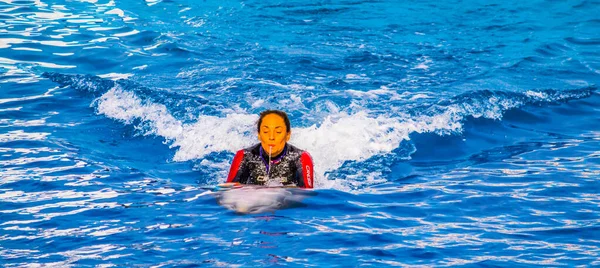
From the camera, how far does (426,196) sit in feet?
23.6

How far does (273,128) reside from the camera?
285 inches

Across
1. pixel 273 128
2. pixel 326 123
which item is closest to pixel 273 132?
pixel 273 128

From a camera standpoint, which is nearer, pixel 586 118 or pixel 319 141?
pixel 319 141

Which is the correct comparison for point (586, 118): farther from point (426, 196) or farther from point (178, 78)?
point (178, 78)

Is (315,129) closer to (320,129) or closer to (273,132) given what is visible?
(320,129)

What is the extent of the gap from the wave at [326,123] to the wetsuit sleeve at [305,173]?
51 cm

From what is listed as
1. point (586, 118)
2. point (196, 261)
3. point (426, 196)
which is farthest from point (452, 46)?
point (196, 261)

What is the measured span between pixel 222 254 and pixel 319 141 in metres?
3.93

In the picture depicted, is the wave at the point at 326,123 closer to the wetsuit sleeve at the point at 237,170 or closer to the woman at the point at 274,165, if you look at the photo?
the woman at the point at 274,165

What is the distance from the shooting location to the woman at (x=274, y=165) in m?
7.38

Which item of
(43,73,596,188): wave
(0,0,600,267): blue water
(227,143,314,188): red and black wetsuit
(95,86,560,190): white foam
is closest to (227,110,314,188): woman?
(227,143,314,188): red and black wetsuit

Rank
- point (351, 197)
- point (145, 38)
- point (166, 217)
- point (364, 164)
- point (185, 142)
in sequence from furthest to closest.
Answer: point (145, 38), point (185, 142), point (364, 164), point (351, 197), point (166, 217)

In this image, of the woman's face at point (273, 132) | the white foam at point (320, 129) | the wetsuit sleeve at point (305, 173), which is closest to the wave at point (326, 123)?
the white foam at point (320, 129)

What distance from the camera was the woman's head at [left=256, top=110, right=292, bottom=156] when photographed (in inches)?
284
